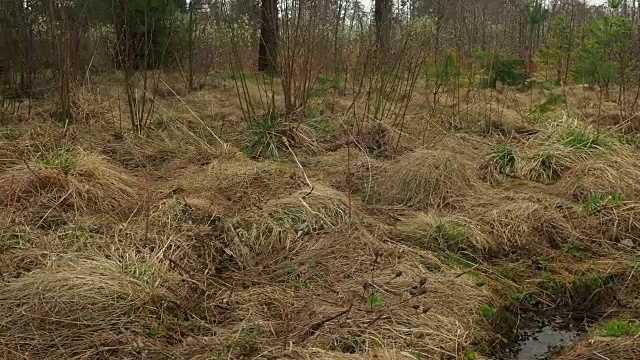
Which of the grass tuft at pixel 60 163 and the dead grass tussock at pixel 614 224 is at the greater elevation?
the grass tuft at pixel 60 163

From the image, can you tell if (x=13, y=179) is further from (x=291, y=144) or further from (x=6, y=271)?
(x=291, y=144)

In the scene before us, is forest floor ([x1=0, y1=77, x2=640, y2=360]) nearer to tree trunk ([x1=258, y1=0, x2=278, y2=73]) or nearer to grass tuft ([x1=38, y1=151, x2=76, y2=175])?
grass tuft ([x1=38, y1=151, x2=76, y2=175])

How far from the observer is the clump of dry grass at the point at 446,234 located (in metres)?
3.86

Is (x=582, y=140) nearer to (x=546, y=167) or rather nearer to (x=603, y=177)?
(x=546, y=167)

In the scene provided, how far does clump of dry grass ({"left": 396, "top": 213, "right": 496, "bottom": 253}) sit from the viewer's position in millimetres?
3861

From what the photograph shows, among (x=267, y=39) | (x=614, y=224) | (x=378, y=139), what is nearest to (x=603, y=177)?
(x=614, y=224)

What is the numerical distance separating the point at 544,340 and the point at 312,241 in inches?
54.8

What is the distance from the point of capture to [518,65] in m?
8.38

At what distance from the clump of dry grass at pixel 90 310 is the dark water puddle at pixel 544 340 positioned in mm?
1626

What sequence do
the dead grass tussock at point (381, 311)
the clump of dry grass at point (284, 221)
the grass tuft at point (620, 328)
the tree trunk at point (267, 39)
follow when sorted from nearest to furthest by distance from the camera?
the dead grass tussock at point (381, 311) → the grass tuft at point (620, 328) → the clump of dry grass at point (284, 221) → the tree trunk at point (267, 39)

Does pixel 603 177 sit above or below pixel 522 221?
above

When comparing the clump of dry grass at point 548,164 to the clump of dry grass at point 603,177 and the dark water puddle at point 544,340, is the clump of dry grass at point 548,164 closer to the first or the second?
the clump of dry grass at point 603,177

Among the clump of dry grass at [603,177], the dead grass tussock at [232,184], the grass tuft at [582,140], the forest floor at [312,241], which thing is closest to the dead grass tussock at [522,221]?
the forest floor at [312,241]

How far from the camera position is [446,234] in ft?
12.9
